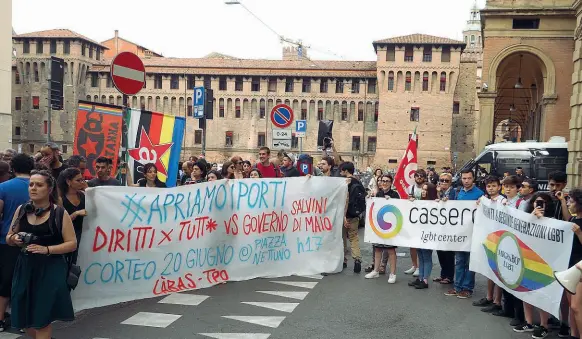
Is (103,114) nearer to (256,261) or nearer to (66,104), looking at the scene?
(256,261)

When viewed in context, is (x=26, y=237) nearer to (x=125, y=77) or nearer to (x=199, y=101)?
(x=125, y=77)

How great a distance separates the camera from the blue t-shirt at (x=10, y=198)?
5470 millimetres

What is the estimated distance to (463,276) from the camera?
765 centimetres

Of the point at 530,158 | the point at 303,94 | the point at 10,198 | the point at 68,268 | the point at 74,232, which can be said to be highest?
the point at 303,94

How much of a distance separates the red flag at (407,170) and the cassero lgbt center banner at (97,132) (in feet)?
16.7

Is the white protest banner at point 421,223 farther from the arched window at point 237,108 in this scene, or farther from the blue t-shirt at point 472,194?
the arched window at point 237,108

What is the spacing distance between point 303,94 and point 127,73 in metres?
55.5

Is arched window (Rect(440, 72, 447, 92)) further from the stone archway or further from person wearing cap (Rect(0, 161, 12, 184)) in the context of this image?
person wearing cap (Rect(0, 161, 12, 184))

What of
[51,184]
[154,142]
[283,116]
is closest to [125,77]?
[154,142]

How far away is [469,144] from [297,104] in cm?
2054

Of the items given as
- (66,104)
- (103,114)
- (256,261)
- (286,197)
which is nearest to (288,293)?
(256,261)

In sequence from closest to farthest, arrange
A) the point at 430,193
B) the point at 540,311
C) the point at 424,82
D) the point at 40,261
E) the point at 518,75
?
the point at 40,261 → the point at 540,311 → the point at 430,193 → the point at 518,75 → the point at 424,82

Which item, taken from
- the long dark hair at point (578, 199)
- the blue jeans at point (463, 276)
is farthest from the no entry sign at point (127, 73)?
the long dark hair at point (578, 199)

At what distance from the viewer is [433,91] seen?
189 ft
